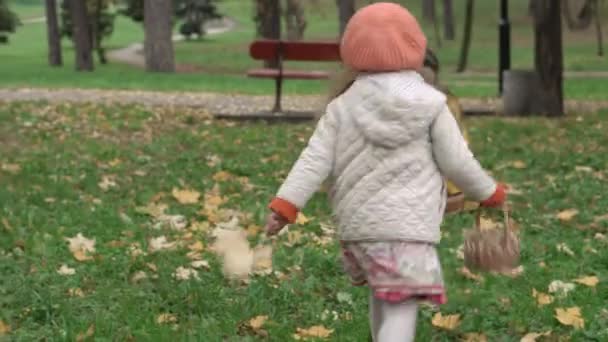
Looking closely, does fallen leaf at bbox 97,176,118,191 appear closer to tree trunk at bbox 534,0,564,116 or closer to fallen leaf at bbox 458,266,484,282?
fallen leaf at bbox 458,266,484,282

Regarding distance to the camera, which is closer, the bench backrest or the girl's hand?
the girl's hand

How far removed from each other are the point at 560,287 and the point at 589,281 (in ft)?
0.76

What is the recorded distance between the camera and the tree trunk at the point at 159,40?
31.5 m

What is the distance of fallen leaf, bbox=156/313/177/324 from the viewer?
4.99 m

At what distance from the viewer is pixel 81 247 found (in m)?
6.57

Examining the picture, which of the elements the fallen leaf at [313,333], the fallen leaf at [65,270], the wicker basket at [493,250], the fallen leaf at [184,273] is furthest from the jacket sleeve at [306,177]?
the fallen leaf at [65,270]

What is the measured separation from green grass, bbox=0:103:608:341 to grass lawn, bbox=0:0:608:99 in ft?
16.2

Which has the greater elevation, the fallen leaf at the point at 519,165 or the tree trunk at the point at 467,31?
the fallen leaf at the point at 519,165

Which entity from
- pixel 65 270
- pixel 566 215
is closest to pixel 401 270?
pixel 65 270

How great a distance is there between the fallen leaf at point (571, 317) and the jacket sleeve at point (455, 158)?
1218mm

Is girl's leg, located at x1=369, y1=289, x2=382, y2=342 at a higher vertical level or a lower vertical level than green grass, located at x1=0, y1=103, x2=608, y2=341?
higher

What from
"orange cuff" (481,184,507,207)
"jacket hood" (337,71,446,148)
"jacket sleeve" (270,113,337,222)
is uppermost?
"jacket hood" (337,71,446,148)

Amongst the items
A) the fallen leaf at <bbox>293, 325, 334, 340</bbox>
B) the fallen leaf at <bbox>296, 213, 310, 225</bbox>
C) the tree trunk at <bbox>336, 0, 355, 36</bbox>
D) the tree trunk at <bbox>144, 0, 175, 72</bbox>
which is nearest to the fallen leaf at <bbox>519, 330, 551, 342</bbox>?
the fallen leaf at <bbox>293, 325, 334, 340</bbox>

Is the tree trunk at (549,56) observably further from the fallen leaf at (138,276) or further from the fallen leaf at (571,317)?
the fallen leaf at (571,317)
